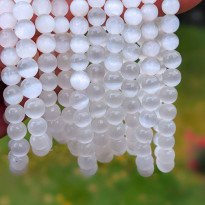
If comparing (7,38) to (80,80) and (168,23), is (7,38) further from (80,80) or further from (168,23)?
(168,23)

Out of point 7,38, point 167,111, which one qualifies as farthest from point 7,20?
point 167,111

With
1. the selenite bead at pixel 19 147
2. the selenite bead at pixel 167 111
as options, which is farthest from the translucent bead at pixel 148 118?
the selenite bead at pixel 19 147

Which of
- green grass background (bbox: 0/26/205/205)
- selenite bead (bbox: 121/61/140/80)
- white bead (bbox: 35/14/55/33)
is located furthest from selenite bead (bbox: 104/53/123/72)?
green grass background (bbox: 0/26/205/205)

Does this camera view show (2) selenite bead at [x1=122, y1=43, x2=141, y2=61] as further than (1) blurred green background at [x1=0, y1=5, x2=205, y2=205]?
No

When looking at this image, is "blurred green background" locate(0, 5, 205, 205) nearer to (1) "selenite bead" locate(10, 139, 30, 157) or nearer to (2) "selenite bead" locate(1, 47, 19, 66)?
(1) "selenite bead" locate(10, 139, 30, 157)

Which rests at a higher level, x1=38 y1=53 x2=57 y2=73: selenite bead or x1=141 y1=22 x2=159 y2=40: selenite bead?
x1=141 y1=22 x2=159 y2=40: selenite bead

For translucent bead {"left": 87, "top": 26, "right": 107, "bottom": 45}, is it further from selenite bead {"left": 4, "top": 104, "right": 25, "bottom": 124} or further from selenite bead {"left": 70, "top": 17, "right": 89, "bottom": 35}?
selenite bead {"left": 4, "top": 104, "right": 25, "bottom": 124}

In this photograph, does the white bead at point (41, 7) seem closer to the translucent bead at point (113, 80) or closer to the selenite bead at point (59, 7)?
the selenite bead at point (59, 7)

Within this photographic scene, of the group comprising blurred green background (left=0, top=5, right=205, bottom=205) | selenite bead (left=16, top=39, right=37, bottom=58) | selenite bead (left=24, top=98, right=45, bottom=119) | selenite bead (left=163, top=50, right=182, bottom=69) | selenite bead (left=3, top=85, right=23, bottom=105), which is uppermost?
selenite bead (left=16, top=39, right=37, bottom=58)

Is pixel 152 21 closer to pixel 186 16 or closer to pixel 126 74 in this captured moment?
pixel 126 74
